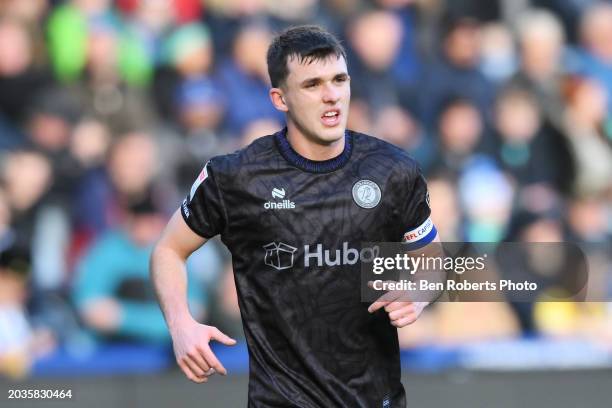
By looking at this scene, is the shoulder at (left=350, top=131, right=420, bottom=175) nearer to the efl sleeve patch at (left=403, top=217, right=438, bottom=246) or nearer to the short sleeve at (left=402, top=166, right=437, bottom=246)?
the short sleeve at (left=402, top=166, right=437, bottom=246)

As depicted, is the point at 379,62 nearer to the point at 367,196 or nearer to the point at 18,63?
the point at 18,63

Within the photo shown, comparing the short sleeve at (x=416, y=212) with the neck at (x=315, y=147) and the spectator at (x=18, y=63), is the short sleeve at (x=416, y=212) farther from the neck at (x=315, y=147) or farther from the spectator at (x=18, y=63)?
the spectator at (x=18, y=63)

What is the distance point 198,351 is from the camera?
4109mm

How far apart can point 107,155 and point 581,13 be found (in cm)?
411

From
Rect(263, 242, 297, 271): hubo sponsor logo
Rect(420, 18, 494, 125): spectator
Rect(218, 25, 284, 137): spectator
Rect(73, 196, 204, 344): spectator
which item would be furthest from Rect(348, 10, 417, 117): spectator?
Rect(263, 242, 297, 271): hubo sponsor logo

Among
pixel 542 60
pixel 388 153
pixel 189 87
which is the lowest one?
pixel 388 153

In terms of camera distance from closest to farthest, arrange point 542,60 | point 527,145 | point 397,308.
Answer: point 397,308 < point 527,145 < point 542,60

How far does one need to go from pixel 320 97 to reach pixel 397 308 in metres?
0.91

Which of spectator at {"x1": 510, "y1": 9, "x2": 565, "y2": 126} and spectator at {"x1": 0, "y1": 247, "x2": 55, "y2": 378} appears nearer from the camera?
spectator at {"x1": 0, "y1": 247, "x2": 55, "y2": 378}

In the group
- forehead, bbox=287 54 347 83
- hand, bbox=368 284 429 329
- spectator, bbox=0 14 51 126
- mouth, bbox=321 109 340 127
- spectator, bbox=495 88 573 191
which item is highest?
spectator, bbox=0 14 51 126

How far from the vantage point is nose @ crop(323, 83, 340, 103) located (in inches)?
173

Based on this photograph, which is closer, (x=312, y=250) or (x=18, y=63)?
(x=312, y=250)

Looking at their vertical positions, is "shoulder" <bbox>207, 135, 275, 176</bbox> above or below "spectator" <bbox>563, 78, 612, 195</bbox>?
below

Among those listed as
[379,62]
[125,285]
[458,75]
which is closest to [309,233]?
[125,285]
